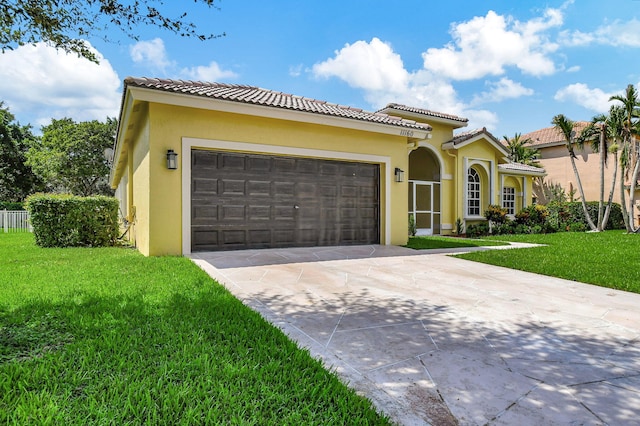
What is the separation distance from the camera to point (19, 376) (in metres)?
2.36

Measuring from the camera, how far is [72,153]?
97.6 feet

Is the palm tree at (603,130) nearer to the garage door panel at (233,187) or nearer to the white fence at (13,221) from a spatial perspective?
the garage door panel at (233,187)

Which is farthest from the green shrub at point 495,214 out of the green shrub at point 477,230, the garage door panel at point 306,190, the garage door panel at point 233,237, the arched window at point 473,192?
the garage door panel at point 233,237

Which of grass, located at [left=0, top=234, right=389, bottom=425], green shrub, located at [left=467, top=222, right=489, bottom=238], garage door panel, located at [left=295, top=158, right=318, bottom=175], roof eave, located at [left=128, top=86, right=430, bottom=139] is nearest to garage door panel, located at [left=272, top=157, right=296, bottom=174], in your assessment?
garage door panel, located at [left=295, top=158, right=318, bottom=175]

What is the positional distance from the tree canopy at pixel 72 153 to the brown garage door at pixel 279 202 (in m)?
25.4

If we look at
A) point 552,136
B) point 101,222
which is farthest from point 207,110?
point 552,136

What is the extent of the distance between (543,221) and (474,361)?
698 inches

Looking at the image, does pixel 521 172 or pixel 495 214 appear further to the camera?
pixel 521 172

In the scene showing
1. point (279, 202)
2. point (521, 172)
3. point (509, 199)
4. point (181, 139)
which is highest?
point (521, 172)

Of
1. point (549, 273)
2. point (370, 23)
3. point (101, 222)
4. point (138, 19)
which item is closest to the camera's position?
point (138, 19)

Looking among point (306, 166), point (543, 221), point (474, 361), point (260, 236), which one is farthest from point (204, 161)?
point (543, 221)

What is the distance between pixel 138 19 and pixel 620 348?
251 inches

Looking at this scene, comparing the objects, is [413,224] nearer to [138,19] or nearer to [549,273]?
[549,273]

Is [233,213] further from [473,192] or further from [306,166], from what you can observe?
[473,192]
